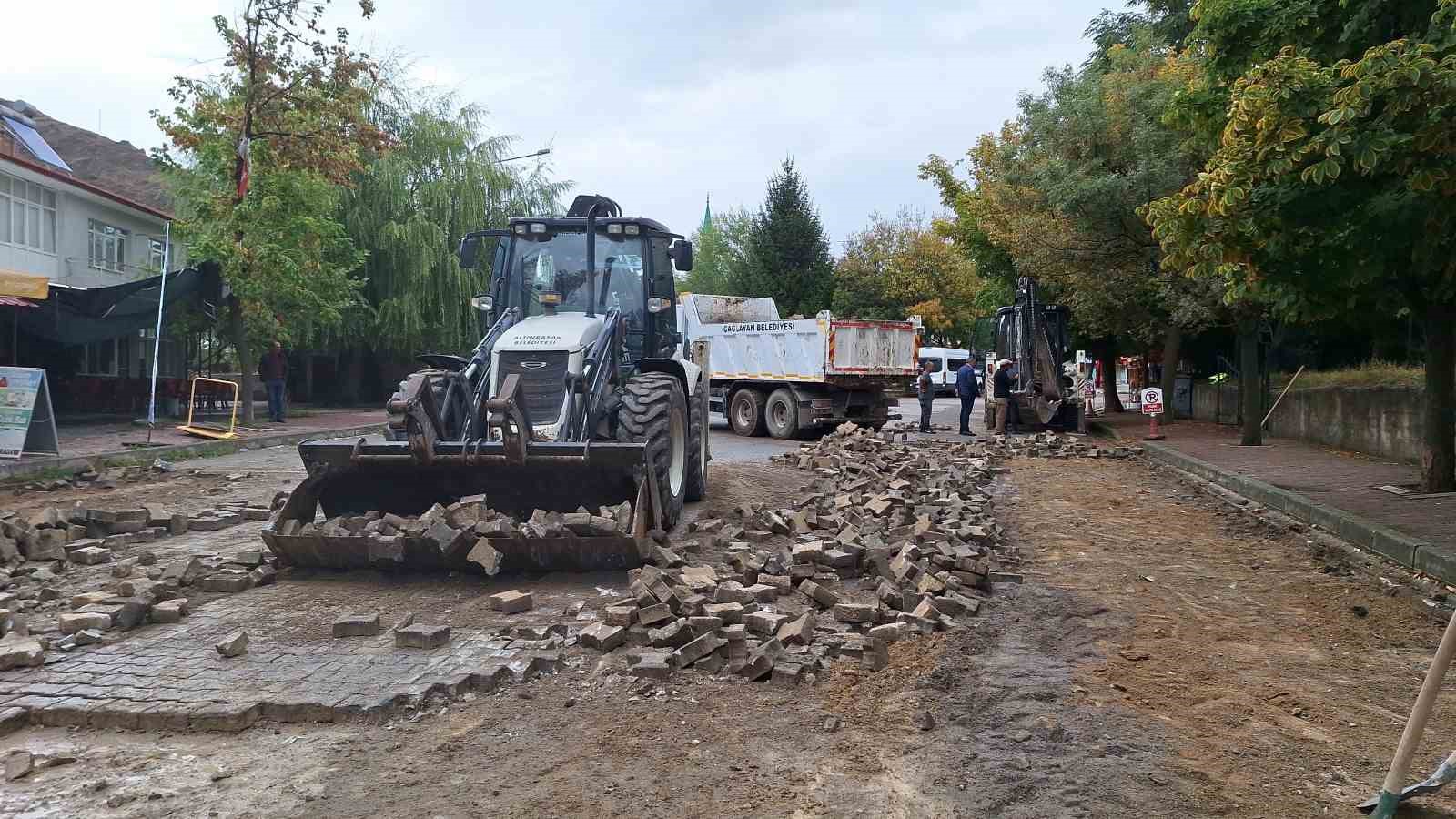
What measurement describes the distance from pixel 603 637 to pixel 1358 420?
50.3ft

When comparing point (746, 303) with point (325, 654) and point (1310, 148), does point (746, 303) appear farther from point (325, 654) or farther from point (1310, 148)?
point (325, 654)

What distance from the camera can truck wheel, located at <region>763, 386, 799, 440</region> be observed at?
2142cm

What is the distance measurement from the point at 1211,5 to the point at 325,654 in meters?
9.68

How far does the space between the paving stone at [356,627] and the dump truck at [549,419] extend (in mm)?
1017

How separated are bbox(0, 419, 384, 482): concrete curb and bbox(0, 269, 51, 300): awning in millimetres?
2632

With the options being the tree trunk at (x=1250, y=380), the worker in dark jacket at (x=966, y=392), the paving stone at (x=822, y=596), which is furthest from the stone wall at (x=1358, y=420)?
the paving stone at (x=822, y=596)

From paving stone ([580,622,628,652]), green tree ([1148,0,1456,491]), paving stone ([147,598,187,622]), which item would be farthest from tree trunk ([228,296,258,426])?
green tree ([1148,0,1456,491])

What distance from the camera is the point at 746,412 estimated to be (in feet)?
74.7

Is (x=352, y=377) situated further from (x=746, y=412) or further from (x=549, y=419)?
(x=549, y=419)

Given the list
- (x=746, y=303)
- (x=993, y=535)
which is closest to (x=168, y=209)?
(x=746, y=303)

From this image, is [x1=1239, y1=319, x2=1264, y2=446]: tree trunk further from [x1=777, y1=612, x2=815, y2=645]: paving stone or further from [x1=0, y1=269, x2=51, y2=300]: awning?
[x1=0, y1=269, x2=51, y2=300]: awning

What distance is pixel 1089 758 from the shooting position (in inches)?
168

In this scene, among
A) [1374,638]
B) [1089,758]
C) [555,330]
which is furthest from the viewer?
[555,330]

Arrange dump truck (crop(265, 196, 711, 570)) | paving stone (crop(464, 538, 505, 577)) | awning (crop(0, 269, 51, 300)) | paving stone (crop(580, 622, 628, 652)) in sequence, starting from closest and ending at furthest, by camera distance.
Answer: paving stone (crop(580, 622, 628, 652)) < paving stone (crop(464, 538, 505, 577)) < dump truck (crop(265, 196, 711, 570)) < awning (crop(0, 269, 51, 300))
